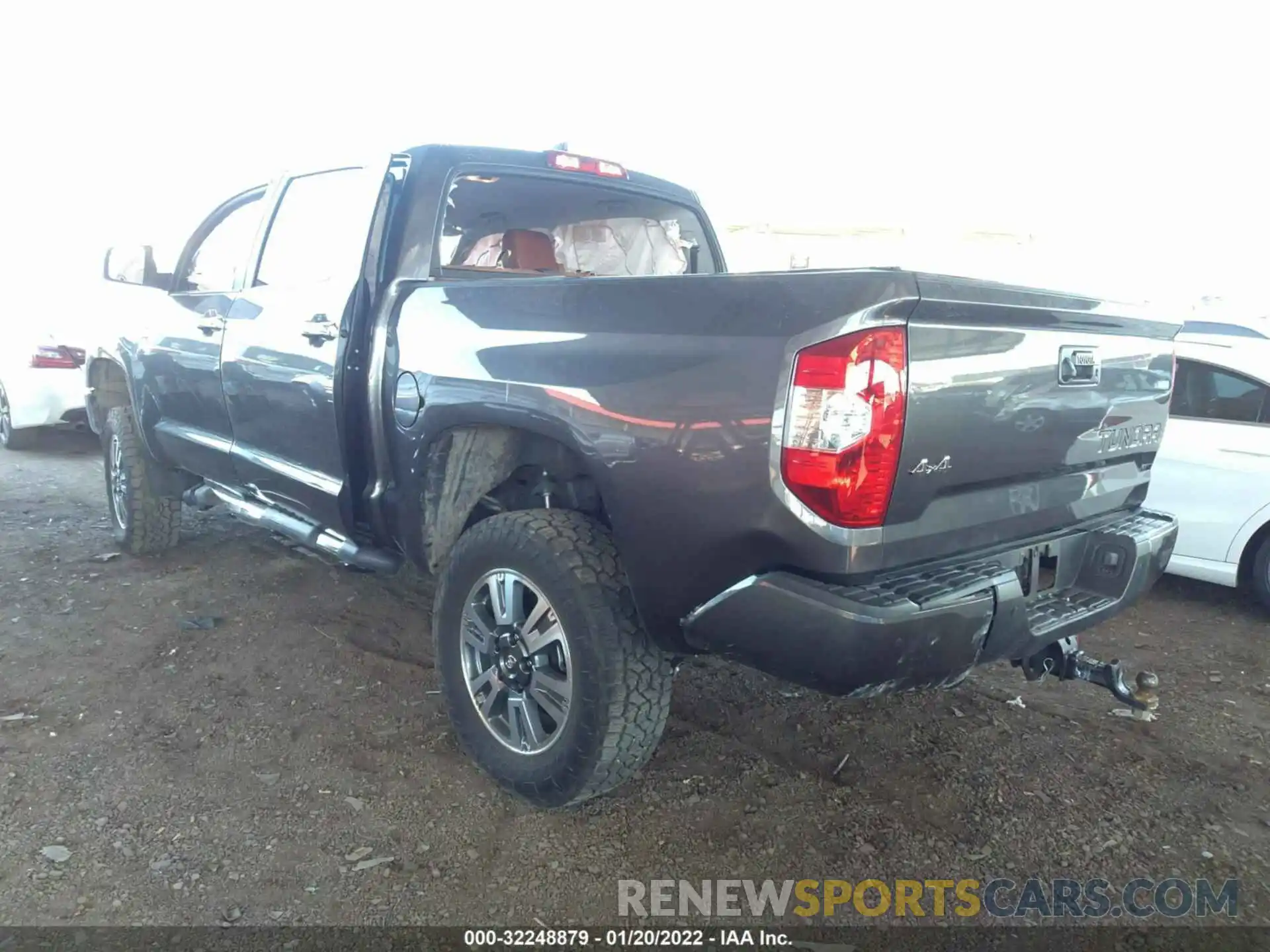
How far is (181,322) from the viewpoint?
440 centimetres

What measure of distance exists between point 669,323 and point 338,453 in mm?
1603

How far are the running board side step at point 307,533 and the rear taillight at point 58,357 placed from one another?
430cm

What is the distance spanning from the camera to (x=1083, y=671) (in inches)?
106

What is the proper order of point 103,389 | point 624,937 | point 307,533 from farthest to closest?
point 103,389 < point 307,533 < point 624,937

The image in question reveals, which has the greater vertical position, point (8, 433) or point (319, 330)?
point (319, 330)

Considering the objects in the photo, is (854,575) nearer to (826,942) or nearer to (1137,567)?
(826,942)

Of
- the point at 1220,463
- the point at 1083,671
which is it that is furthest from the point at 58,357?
the point at 1220,463

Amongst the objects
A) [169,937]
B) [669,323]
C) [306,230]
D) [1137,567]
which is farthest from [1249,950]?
[306,230]

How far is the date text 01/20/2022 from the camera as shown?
226 centimetres

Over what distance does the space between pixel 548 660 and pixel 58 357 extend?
23.6 feet

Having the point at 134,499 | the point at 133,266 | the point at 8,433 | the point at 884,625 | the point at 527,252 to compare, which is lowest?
the point at 8,433

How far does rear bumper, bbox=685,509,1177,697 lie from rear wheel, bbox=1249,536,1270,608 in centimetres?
297

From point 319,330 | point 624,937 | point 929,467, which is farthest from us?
point 319,330

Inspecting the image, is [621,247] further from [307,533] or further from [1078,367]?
[1078,367]
